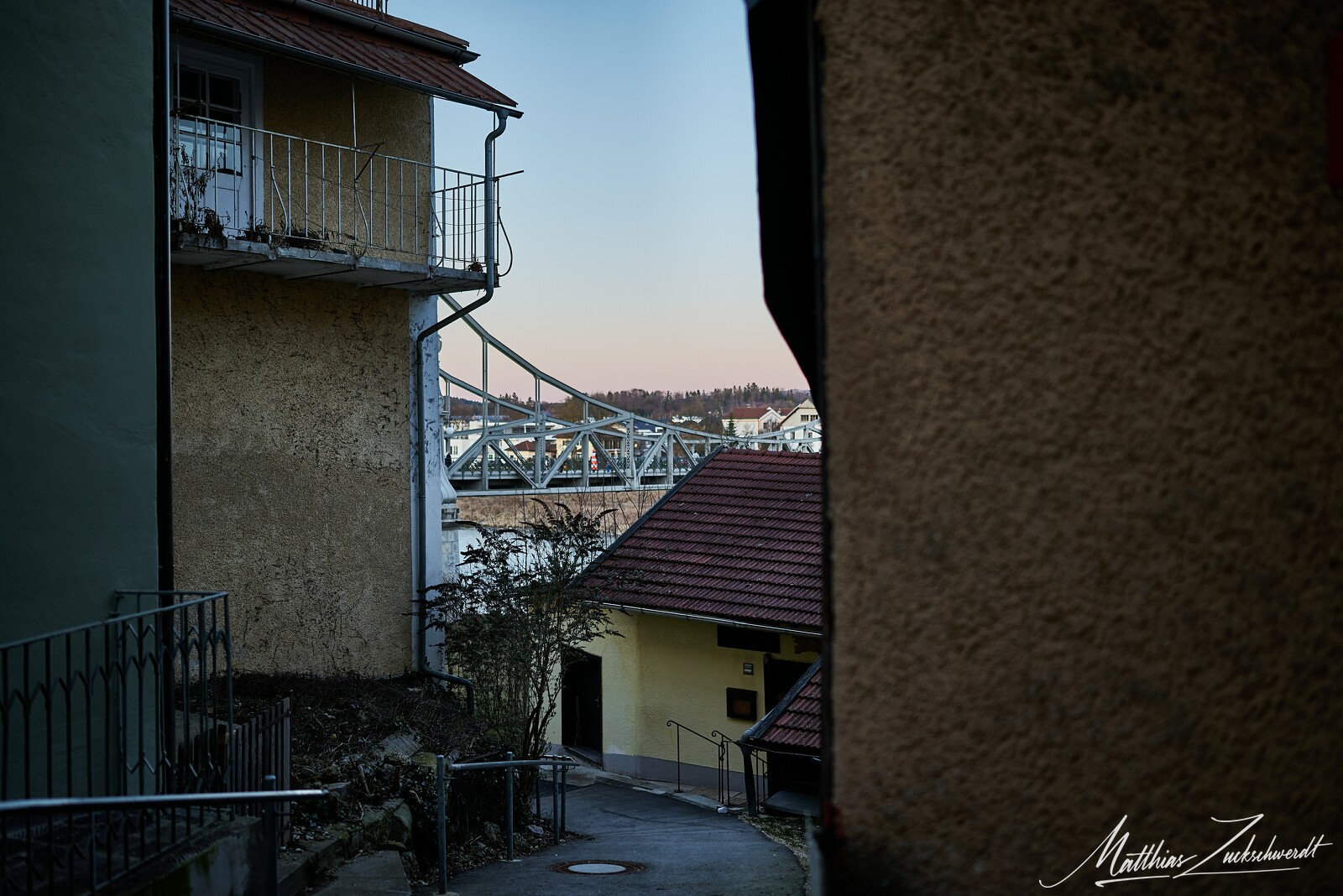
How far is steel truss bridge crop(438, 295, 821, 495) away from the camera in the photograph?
18219mm

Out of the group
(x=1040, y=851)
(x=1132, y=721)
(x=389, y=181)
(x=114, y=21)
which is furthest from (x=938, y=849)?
(x=389, y=181)

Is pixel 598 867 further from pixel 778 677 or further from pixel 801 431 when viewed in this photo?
pixel 801 431

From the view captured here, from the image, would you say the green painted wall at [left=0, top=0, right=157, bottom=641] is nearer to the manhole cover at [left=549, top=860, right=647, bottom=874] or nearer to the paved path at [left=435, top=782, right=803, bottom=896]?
the paved path at [left=435, top=782, right=803, bottom=896]

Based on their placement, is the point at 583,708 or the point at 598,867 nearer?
the point at 598,867

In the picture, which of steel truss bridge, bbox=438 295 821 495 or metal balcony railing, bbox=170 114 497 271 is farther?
steel truss bridge, bbox=438 295 821 495

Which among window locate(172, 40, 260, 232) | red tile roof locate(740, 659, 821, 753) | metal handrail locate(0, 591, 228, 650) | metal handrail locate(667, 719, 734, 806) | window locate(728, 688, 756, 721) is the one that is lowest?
metal handrail locate(667, 719, 734, 806)

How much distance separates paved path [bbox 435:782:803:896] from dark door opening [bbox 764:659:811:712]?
195cm

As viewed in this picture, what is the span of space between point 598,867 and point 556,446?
1591 cm

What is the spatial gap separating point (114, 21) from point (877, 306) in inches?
210

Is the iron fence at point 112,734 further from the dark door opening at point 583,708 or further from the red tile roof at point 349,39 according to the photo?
the dark door opening at point 583,708

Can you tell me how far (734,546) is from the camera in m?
16.2

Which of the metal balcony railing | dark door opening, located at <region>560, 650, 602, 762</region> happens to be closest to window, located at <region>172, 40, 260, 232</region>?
the metal balcony railing

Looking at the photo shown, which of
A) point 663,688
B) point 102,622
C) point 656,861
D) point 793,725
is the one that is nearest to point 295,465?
point 656,861

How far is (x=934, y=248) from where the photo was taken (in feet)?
4.55
